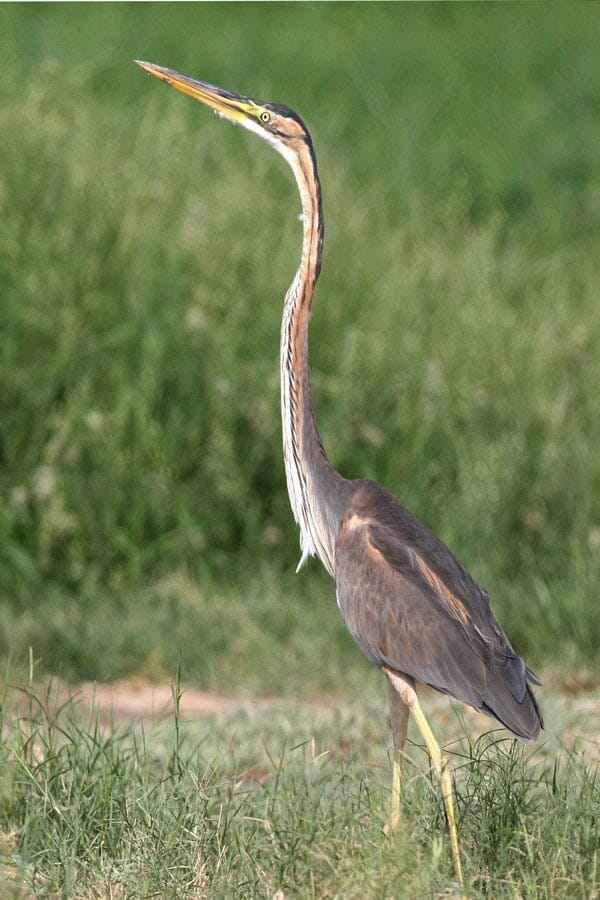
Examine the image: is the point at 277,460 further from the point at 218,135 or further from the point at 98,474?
the point at 218,135

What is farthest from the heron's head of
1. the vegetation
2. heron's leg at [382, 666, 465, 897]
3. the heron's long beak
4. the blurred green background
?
the blurred green background

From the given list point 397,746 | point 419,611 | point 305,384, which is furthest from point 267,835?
point 305,384

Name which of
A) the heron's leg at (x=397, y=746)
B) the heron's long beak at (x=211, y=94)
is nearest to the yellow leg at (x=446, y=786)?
the heron's leg at (x=397, y=746)

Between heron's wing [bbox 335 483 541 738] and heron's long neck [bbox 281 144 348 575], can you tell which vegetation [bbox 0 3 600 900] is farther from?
heron's long neck [bbox 281 144 348 575]

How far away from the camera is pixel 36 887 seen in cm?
393

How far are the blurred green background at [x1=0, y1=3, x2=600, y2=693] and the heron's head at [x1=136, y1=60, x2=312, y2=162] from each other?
3.06 m

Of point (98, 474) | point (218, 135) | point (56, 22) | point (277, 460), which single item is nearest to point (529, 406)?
point (277, 460)

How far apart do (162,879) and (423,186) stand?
971cm

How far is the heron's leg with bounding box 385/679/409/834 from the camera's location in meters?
4.00

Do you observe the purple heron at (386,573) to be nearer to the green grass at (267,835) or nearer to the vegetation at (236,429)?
the green grass at (267,835)

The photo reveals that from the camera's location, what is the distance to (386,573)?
437 cm

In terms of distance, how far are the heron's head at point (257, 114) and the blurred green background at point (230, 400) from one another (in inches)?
120

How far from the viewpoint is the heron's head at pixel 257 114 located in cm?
465

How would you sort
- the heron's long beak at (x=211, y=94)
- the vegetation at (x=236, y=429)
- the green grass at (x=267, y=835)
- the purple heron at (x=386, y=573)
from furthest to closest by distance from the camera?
the vegetation at (x=236, y=429), the heron's long beak at (x=211, y=94), the purple heron at (x=386, y=573), the green grass at (x=267, y=835)
